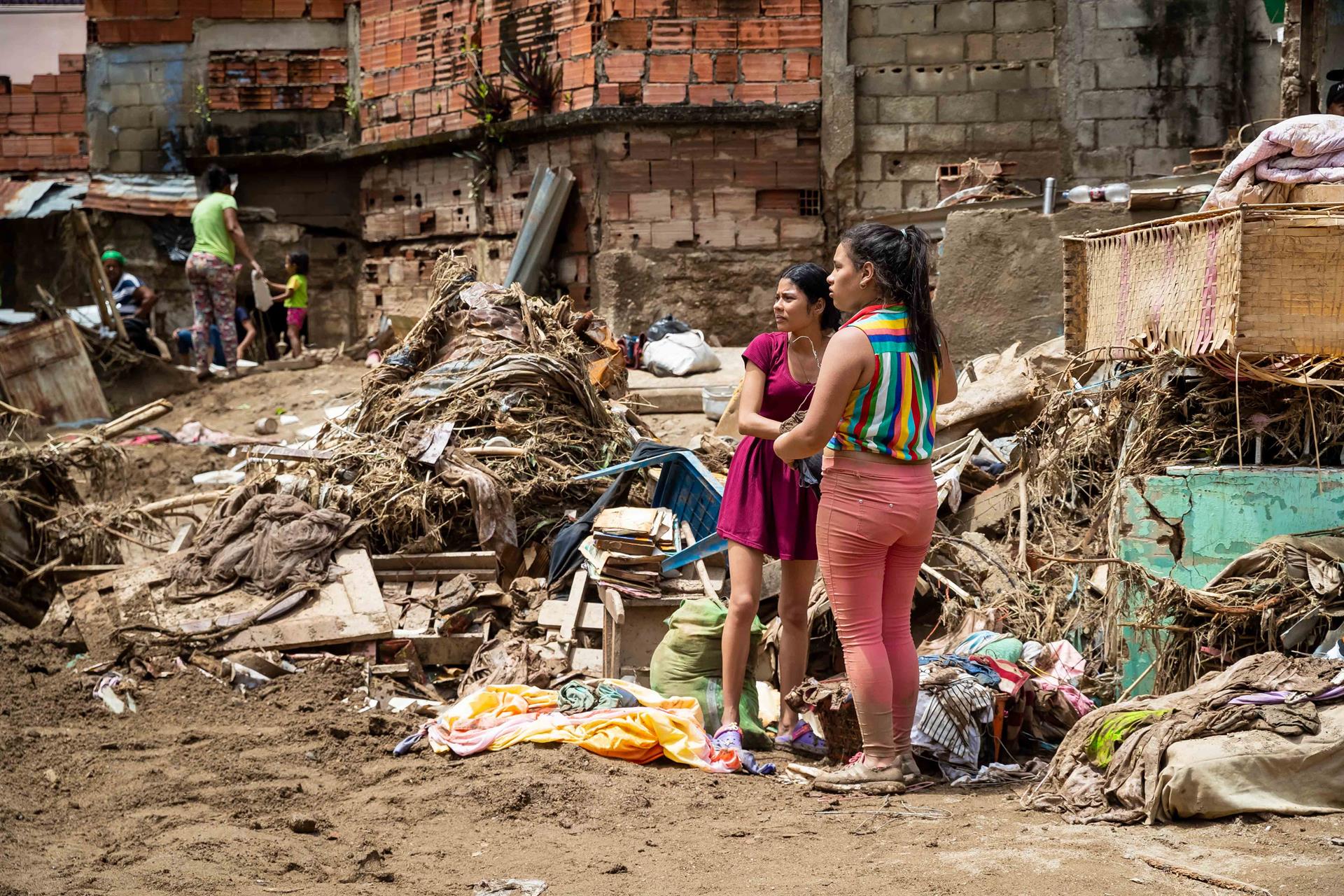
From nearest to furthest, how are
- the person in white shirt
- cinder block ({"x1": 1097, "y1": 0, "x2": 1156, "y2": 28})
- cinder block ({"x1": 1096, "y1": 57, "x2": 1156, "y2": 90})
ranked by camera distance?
cinder block ({"x1": 1097, "y1": 0, "x2": 1156, "y2": 28}), cinder block ({"x1": 1096, "y1": 57, "x2": 1156, "y2": 90}), the person in white shirt

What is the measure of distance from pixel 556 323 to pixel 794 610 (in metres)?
4.21

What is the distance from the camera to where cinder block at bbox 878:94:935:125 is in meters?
14.2

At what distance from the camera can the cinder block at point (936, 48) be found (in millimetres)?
14133

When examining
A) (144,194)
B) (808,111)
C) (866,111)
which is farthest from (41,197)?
(866,111)

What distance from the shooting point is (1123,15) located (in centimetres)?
1393

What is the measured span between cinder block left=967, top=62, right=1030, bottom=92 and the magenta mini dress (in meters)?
9.69

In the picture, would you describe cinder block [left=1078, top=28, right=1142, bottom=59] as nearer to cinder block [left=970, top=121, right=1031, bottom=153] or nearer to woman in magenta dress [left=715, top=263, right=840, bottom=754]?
cinder block [left=970, top=121, right=1031, bottom=153]

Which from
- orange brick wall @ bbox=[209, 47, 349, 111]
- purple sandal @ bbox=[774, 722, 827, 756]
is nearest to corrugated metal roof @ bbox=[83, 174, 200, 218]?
orange brick wall @ bbox=[209, 47, 349, 111]

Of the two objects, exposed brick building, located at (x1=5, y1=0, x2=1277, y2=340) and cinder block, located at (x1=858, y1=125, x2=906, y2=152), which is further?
cinder block, located at (x1=858, y1=125, x2=906, y2=152)

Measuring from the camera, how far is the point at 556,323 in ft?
30.5

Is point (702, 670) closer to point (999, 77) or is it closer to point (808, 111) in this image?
point (808, 111)

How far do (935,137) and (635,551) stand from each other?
8973 millimetres

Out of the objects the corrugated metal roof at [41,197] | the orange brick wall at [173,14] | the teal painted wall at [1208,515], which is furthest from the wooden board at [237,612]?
the corrugated metal roof at [41,197]

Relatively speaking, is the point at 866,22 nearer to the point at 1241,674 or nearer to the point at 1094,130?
the point at 1094,130
